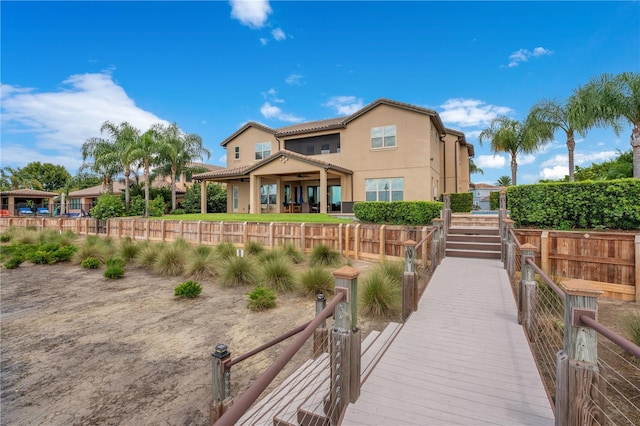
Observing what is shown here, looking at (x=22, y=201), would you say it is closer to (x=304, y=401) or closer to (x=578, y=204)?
(x=304, y=401)

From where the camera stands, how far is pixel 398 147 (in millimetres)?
18906

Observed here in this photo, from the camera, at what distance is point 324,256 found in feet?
40.8

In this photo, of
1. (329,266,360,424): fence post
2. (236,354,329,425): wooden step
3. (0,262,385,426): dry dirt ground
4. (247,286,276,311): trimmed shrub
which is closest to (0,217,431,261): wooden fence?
(0,262,385,426): dry dirt ground

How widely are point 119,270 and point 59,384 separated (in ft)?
24.7

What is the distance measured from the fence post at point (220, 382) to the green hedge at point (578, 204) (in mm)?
12053

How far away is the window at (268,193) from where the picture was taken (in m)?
23.9

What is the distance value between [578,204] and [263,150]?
67.8ft

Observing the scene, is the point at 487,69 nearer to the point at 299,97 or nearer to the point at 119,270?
the point at 299,97

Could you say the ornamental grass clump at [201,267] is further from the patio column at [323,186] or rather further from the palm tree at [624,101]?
the palm tree at [624,101]

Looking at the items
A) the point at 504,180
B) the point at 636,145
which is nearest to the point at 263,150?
the point at 636,145

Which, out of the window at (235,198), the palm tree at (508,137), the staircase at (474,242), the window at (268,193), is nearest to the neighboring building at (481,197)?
the palm tree at (508,137)

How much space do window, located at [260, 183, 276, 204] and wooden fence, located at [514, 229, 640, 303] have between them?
59.7 ft

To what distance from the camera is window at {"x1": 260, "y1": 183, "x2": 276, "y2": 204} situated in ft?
78.4

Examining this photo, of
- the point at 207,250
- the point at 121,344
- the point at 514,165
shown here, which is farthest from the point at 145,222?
the point at 514,165
